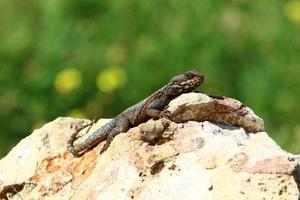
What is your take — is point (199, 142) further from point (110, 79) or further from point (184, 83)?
point (110, 79)

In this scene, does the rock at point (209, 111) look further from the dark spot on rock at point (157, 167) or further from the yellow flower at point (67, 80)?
the yellow flower at point (67, 80)

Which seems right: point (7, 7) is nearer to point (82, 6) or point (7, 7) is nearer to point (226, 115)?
point (82, 6)

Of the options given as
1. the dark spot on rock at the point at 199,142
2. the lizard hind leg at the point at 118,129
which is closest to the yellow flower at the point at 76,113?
the lizard hind leg at the point at 118,129

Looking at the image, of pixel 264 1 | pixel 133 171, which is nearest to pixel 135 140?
pixel 133 171

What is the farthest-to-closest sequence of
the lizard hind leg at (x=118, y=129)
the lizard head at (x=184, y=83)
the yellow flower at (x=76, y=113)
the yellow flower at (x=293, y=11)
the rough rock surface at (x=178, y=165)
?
the yellow flower at (x=293, y=11)
the yellow flower at (x=76, y=113)
the lizard head at (x=184, y=83)
the lizard hind leg at (x=118, y=129)
the rough rock surface at (x=178, y=165)

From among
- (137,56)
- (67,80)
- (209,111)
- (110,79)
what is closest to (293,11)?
(137,56)

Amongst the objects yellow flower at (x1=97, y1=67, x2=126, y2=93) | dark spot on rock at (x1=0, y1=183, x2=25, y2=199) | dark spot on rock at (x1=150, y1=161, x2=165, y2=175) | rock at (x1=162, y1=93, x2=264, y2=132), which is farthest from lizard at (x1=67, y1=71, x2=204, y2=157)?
yellow flower at (x1=97, y1=67, x2=126, y2=93)
